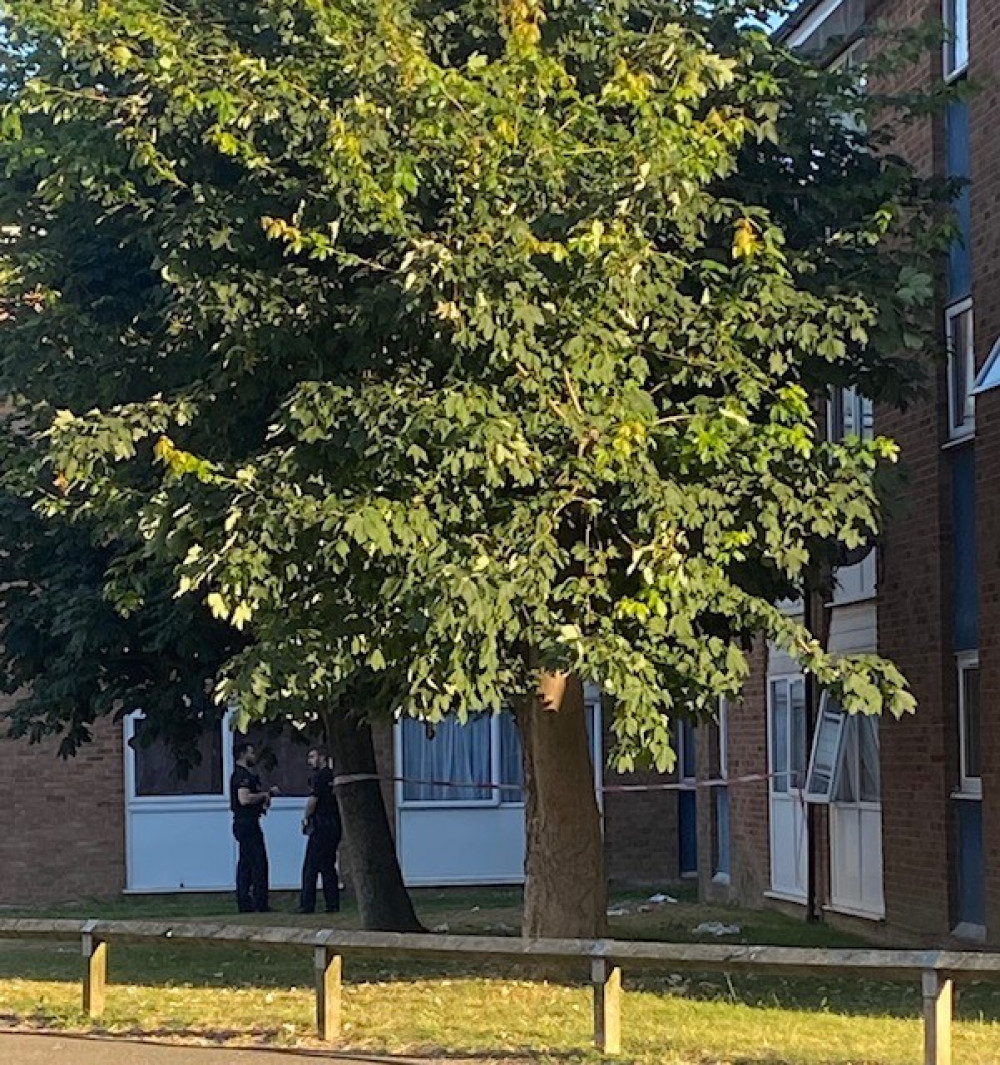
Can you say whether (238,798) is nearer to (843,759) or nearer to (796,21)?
(843,759)

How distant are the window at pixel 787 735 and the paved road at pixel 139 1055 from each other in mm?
9708

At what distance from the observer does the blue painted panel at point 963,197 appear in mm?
14633

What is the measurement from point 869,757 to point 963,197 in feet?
16.5

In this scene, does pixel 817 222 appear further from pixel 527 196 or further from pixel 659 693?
pixel 659 693

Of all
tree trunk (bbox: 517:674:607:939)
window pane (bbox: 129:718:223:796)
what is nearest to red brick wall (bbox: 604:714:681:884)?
window pane (bbox: 129:718:223:796)

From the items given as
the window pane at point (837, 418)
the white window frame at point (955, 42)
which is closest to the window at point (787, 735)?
the window pane at point (837, 418)

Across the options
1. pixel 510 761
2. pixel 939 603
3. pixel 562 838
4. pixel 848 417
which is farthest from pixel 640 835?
pixel 562 838

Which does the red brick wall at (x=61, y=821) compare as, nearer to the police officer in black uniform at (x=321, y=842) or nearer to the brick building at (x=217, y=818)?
the brick building at (x=217, y=818)

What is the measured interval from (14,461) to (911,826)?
7547mm

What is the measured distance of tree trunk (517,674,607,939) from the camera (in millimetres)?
12609

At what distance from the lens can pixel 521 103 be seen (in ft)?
33.4

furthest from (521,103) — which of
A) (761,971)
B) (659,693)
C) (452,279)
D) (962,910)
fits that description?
(962,910)

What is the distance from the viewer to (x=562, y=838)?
12.6 meters

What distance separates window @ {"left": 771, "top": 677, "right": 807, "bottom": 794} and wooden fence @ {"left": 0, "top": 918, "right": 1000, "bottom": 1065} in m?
8.79
